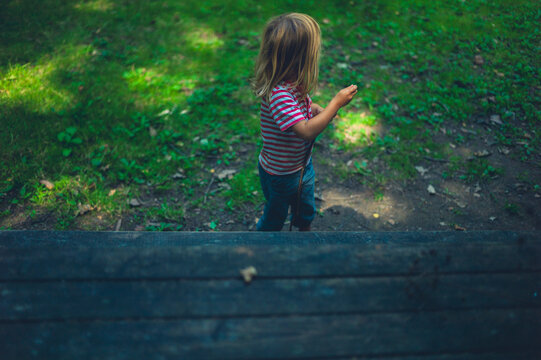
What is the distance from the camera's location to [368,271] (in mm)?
1452

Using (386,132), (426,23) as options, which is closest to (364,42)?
(426,23)

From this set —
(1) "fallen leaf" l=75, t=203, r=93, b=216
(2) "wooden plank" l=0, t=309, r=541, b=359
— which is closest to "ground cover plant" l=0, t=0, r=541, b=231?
(1) "fallen leaf" l=75, t=203, r=93, b=216

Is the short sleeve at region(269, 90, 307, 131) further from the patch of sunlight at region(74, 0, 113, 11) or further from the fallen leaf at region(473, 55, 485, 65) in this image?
the patch of sunlight at region(74, 0, 113, 11)

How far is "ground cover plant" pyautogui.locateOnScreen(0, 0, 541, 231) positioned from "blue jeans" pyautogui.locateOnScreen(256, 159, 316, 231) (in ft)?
2.08

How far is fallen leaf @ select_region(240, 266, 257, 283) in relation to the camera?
139 cm

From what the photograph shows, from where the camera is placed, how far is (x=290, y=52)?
189cm

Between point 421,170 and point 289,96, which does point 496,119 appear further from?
point 289,96

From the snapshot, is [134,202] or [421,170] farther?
[421,170]

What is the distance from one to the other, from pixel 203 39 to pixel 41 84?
8.27 ft

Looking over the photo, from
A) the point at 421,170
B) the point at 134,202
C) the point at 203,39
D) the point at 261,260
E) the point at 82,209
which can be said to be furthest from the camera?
the point at 203,39

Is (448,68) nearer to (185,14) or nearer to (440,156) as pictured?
(440,156)

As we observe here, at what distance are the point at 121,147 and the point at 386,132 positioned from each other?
3139 mm

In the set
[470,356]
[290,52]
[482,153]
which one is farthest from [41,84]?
[482,153]

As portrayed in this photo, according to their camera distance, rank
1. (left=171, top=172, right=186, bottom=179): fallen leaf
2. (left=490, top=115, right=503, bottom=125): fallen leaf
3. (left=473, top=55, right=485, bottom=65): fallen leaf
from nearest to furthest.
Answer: (left=171, top=172, right=186, bottom=179): fallen leaf, (left=490, top=115, right=503, bottom=125): fallen leaf, (left=473, top=55, right=485, bottom=65): fallen leaf
